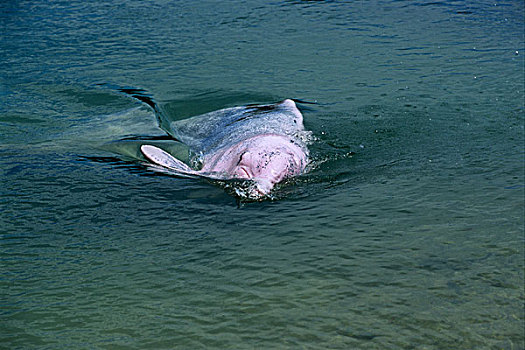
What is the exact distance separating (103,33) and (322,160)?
5.18 metres

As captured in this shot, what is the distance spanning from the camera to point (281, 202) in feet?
14.5

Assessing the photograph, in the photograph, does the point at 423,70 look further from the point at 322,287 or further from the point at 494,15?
the point at 322,287

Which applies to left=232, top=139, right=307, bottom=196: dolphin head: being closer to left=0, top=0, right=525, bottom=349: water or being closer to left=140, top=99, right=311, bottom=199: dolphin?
left=140, top=99, right=311, bottom=199: dolphin

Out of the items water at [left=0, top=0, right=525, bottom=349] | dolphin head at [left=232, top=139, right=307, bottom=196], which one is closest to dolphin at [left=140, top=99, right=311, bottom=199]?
dolphin head at [left=232, top=139, right=307, bottom=196]

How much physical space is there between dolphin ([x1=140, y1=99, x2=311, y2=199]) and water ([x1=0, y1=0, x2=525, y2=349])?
0.17 metres

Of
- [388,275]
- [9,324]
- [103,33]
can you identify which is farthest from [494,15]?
[9,324]

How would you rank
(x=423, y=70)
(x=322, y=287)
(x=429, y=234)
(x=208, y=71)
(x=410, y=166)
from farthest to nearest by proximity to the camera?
(x=208, y=71) < (x=423, y=70) < (x=410, y=166) < (x=429, y=234) < (x=322, y=287)

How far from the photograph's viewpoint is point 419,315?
10.0 feet

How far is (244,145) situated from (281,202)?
85cm

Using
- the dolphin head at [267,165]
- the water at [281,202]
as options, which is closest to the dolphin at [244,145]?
the dolphin head at [267,165]

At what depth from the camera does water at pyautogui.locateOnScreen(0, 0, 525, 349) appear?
10.1ft

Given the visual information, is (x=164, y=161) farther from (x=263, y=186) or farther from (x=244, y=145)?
(x=263, y=186)

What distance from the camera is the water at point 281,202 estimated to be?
3.08 m

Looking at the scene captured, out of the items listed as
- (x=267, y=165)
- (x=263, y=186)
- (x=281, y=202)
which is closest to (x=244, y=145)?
(x=267, y=165)
